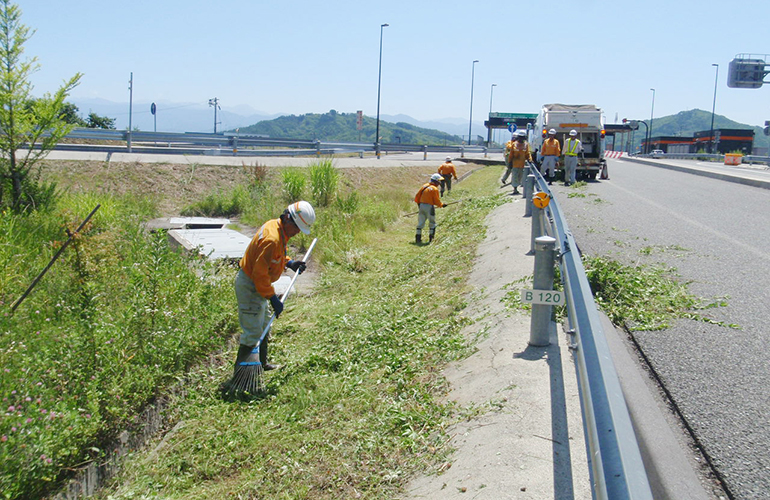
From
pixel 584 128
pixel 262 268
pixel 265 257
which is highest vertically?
pixel 584 128

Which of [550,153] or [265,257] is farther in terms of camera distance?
[550,153]

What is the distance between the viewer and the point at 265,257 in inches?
235

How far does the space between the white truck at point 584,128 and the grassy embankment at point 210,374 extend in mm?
12644

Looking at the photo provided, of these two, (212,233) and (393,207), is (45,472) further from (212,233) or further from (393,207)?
(393,207)

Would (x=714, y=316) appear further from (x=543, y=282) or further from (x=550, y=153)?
(x=550, y=153)

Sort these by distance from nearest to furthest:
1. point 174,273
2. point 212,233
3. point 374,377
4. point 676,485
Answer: point 676,485 → point 374,377 → point 174,273 → point 212,233

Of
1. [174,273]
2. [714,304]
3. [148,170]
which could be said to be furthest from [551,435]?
[148,170]

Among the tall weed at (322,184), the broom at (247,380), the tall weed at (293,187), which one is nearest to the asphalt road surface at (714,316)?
the broom at (247,380)

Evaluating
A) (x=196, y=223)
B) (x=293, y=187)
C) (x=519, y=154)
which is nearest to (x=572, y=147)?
(x=519, y=154)

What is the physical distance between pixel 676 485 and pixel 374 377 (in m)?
3.00

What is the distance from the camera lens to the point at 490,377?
4664mm

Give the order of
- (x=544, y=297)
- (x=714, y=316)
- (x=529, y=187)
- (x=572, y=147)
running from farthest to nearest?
(x=572, y=147) → (x=529, y=187) → (x=714, y=316) → (x=544, y=297)

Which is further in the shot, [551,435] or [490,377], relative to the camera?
[490,377]

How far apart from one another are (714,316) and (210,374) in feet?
16.1
